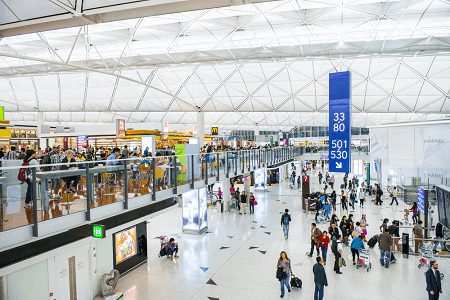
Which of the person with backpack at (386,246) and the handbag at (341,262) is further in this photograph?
the handbag at (341,262)

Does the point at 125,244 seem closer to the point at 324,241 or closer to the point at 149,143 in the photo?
the point at 324,241

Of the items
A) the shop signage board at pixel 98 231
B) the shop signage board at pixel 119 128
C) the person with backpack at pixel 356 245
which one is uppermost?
the shop signage board at pixel 119 128

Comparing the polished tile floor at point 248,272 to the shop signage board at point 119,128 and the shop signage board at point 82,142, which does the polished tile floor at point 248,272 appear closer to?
the shop signage board at point 119,128

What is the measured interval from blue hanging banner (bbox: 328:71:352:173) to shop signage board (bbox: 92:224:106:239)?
11.8 meters

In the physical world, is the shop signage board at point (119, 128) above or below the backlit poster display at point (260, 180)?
above

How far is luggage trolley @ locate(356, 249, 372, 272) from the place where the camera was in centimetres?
1352

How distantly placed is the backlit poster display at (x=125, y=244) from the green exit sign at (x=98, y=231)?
498cm

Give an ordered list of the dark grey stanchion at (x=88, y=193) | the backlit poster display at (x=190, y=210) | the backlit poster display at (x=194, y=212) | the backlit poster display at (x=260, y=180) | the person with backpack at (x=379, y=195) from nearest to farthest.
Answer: the dark grey stanchion at (x=88, y=193), the backlit poster display at (x=194, y=212), the backlit poster display at (x=190, y=210), the person with backpack at (x=379, y=195), the backlit poster display at (x=260, y=180)

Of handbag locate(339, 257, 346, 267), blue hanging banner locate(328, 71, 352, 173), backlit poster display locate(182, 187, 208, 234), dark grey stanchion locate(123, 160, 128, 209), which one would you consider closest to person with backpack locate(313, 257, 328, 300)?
handbag locate(339, 257, 346, 267)

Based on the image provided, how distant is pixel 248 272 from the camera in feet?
44.6

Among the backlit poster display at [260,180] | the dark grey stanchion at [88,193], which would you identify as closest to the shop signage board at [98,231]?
the dark grey stanchion at [88,193]

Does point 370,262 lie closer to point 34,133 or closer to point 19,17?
point 19,17

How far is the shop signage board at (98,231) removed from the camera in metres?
8.42

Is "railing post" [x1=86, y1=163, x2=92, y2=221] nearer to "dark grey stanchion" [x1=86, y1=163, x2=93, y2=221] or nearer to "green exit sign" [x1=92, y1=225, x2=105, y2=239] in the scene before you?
"dark grey stanchion" [x1=86, y1=163, x2=93, y2=221]
